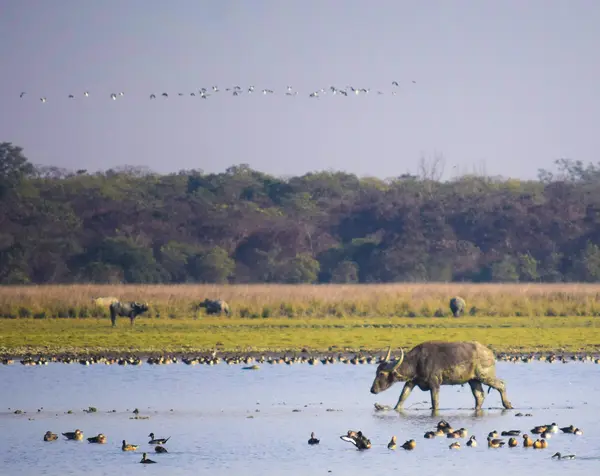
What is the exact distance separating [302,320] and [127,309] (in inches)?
213

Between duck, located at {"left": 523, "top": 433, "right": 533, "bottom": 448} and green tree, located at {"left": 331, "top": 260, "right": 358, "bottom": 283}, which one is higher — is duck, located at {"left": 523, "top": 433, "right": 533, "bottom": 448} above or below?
below

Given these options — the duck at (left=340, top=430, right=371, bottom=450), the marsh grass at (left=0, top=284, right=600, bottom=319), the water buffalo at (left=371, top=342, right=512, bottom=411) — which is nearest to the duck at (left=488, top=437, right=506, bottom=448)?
the duck at (left=340, top=430, right=371, bottom=450)

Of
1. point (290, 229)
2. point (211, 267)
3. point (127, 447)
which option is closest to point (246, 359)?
point (127, 447)

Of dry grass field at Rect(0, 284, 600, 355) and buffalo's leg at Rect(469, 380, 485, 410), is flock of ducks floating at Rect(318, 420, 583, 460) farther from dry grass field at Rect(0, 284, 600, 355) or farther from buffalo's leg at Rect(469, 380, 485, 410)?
dry grass field at Rect(0, 284, 600, 355)

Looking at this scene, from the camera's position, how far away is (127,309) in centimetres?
4350

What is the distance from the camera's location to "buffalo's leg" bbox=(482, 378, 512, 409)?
869 inches

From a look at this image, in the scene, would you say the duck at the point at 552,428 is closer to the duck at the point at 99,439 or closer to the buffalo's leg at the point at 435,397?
the buffalo's leg at the point at 435,397

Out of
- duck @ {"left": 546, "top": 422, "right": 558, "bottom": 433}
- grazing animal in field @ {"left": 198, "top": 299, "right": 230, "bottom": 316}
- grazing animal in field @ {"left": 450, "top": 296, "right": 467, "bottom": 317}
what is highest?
grazing animal in field @ {"left": 450, "top": 296, "right": 467, "bottom": 317}

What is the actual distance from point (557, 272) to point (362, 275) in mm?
11884

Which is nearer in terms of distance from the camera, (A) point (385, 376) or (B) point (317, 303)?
(A) point (385, 376)

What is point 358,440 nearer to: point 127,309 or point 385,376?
point 385,376

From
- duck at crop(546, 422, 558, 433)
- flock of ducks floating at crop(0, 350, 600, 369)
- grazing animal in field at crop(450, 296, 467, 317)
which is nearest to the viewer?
duck at crop(546, 422, 558, 433)

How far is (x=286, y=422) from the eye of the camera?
2109cm

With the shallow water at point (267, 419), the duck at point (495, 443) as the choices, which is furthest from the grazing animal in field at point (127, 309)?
the duck at point (495, 443)
